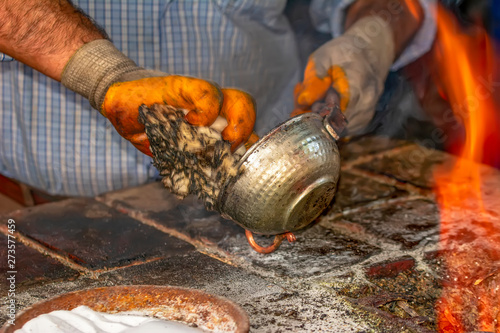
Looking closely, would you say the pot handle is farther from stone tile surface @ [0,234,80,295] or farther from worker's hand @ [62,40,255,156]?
stone tile surface @ [0,234,80,295]

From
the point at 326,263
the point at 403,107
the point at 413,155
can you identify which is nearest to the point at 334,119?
the point at 326,263

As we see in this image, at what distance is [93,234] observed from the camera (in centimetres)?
201

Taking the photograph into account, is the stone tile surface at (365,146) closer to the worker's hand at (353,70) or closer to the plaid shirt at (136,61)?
the worker's hand at (353,70)

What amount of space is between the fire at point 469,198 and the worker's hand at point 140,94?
807 millimetres

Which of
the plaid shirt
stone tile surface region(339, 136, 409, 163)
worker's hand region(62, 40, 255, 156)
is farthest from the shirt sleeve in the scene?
worker's hand region(62, 40, 255, 156)

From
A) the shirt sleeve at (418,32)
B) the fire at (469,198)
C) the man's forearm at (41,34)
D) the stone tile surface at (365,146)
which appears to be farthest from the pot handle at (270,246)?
the shirt sleeve at (418,32)

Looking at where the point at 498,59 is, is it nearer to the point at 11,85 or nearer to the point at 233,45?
the point at 233,45

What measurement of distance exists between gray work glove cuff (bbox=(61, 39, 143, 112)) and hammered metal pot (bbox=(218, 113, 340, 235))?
1.77 feet

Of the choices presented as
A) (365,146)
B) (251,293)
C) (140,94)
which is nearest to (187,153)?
(140,94)

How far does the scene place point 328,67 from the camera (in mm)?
2309

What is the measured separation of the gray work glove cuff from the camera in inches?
66.1

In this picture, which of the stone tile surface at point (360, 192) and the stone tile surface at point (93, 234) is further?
the stone tile surface at point (360, 192)

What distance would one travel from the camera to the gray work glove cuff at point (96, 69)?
1.68 metres

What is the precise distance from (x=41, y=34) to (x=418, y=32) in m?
2.00
